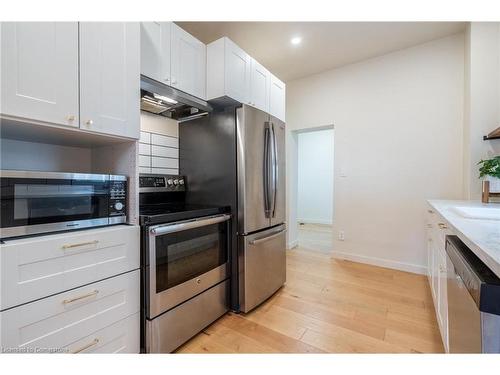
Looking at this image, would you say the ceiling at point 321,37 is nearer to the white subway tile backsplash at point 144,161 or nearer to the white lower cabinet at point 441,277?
the white subway tile backsplash at point 144,161

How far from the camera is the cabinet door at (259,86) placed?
2.09 meters

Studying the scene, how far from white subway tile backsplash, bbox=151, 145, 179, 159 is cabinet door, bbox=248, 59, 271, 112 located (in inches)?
32.5

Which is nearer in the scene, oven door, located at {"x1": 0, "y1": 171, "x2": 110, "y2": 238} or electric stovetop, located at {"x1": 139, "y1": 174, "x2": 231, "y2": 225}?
oven door, located at {"x1": 0, "y1": 171, "x2": 110, "y2": 238}

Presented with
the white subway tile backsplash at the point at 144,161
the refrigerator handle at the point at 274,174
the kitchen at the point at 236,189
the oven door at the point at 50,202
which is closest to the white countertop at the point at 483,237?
the kitchen at the point at 236,189

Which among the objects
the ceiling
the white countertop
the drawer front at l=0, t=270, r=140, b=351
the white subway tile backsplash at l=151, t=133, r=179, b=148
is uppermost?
the ceiling

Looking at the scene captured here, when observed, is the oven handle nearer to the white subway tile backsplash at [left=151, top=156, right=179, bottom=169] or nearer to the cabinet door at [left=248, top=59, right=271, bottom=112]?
the white subway tile backsplash at [left=151, top=156, right=179, bottom=169]

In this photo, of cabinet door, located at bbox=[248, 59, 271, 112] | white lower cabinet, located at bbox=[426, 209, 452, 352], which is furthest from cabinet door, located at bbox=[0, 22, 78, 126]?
white lower cabinet, located at bbox=[426, 209, 452, 352]

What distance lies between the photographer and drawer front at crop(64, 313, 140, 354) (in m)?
1.07

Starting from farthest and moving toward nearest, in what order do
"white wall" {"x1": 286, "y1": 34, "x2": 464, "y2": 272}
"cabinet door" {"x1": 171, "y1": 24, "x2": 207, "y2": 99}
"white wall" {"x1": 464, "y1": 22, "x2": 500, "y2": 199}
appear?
"white wall" {"x1": 286, "y1": 34, "x2": 464, "y2": 272} < "white wall" {"x1": 464, "y1": 22, "x2": 500, "y2": 199} < "cabinet door" {"x1": 171, "y1": 24, "x2": 207, "y2": 99}

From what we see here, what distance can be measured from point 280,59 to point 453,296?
9.62 feet

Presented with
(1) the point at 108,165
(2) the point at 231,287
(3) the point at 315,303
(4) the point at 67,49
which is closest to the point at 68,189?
(1) the point at 108,165

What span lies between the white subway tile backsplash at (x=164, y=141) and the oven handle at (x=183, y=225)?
862mm
